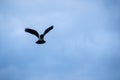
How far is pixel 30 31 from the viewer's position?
28.3 metres

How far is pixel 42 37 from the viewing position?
2953cm

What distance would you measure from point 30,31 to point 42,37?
172 cm
